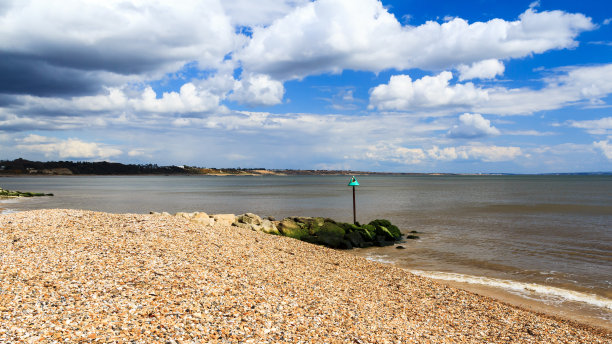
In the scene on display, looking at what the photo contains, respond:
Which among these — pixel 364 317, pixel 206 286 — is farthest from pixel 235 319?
pixel 364 317

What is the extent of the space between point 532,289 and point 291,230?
1093 centimetres

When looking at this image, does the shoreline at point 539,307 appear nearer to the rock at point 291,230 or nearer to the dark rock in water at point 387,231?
the dark rock in water at point 387,231

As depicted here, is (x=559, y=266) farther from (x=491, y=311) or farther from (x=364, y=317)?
(x=364, y=317)

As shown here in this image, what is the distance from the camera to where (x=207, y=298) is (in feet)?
22.4

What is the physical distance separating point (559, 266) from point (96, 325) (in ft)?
52.4

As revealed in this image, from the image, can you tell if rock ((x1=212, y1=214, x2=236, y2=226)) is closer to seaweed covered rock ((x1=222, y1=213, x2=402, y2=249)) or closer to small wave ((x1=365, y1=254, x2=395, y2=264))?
seaweed covered rock ((x1=222, y1=213, x2=402, y2=249))

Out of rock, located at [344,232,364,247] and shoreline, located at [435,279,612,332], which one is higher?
rock, located at [344,232,364,247]

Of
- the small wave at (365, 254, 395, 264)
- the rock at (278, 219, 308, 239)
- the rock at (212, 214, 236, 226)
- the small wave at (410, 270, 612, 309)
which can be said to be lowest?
the small wave at (365, 254, 395, 264)

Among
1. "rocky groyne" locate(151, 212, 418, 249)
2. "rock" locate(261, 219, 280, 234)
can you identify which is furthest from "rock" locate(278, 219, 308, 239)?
"rock" locate(261, 219, 280, 234)

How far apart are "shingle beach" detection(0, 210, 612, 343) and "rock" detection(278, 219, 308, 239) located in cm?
696

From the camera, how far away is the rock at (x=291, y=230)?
18594 millimetres

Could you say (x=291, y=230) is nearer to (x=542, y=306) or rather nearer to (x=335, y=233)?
(x=335, y=233)

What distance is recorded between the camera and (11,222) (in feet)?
38.4

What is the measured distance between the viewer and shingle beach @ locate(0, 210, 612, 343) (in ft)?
18.8
